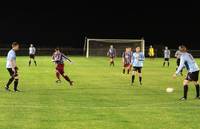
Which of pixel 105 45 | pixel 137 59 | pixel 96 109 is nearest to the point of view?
pixel 96 109

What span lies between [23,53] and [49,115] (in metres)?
66.9

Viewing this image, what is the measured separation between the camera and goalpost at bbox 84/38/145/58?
248 feet

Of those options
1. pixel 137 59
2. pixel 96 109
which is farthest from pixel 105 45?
pixel 96 109

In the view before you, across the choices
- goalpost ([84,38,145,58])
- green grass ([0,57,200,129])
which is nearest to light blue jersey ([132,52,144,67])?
green grass ([0,57,200,129])

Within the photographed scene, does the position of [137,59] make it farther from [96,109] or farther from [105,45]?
[105,45]

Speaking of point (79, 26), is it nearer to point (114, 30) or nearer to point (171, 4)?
point (114, 30)

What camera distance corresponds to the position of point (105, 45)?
77.2 meters

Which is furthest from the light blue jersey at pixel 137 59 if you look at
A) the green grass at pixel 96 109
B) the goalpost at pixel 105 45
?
the goalpost at pixel 105 45

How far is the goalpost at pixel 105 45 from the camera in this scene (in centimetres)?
7556

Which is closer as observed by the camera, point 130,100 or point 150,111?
point 150,111

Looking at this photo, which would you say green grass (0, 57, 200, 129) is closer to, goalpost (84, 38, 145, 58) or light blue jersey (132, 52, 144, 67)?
light blue jersey (132, 52, 144, 67)

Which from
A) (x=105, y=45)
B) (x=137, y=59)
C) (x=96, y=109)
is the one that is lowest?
(x=96, y=109)

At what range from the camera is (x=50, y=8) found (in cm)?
7944

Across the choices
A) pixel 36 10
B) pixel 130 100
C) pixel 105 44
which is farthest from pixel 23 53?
pixel 130 100
